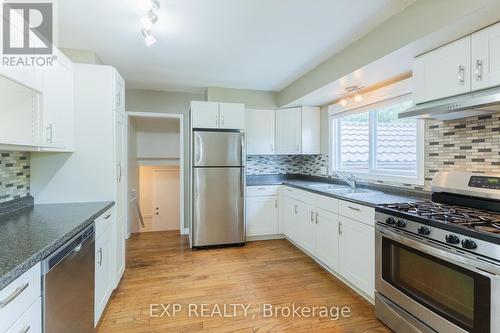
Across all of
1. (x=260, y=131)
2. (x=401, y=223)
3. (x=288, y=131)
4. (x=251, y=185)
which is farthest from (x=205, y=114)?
(x=401, y=223)

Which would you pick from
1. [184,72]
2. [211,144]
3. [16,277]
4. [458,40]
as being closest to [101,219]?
[16,277]

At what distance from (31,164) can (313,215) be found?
2844 millimetres

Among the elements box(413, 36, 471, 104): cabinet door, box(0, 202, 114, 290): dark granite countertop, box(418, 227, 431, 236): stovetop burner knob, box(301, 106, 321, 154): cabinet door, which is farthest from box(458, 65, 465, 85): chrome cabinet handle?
box(0, 202, 114, 290): dark granite countertop

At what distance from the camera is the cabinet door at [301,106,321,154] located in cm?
396

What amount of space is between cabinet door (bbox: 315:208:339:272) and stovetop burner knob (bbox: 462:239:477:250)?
126 cm

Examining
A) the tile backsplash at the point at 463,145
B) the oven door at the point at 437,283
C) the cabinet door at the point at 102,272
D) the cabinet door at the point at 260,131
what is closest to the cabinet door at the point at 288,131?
the cabinet door at the point at 260,131

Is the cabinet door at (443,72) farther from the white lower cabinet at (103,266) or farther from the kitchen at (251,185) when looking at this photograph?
the white lower cabinet at (103,266)

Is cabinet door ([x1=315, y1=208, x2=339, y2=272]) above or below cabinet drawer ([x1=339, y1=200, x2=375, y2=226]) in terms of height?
below

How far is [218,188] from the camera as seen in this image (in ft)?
11.7

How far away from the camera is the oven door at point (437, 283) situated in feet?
4.22

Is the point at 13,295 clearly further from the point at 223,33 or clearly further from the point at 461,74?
the point at 461,74

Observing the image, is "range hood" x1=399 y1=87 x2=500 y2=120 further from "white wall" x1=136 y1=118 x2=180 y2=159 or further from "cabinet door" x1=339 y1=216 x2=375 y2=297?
"white wall" x1=136 y1=118 x2=180 y2=159

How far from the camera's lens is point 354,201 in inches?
90.7

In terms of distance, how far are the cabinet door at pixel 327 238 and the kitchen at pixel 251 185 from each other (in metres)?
0.02
